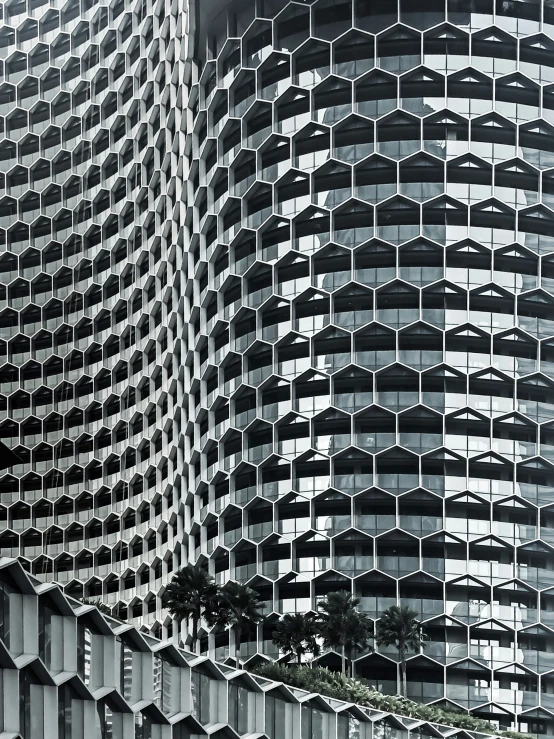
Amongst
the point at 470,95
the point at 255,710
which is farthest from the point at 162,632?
the point at 255,710

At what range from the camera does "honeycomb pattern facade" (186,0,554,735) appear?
75500 mm

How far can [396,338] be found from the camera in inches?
3056

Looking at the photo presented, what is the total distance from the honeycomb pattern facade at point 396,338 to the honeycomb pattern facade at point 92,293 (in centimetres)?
884

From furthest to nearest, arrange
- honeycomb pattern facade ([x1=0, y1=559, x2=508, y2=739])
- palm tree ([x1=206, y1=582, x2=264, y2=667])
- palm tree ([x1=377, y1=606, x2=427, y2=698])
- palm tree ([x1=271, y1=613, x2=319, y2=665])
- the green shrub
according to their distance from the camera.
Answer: palm tree ([x1=377, y1=606, x2=427, y2=698])
palm tree ([x1=271, y1=613, x2=319, y2=665])
palm tree ([x1=206, y1=582, x2=264, y2=667])
the green shrub
honeycomb pattern facade ([x1=0, y1=559, x2=508, y2=739])

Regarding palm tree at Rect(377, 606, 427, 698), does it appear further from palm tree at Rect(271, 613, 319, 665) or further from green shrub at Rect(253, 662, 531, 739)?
green shrub at Rect(253, 662, 531, 739)

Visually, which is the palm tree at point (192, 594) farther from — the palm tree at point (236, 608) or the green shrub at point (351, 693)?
the green shrub at point (351, 693)

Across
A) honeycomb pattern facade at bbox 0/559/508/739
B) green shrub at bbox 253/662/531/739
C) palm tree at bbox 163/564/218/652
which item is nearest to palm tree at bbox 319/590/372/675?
palm tree at bbox 163/564/218/652

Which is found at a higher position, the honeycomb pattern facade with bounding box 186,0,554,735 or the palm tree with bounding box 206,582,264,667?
the honeycomb pattern facade with bounding box 186,0,554,735

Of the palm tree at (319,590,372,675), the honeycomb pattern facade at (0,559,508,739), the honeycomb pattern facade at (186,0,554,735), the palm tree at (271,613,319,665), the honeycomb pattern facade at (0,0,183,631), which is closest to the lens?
the honeycomb pattern facade at (0,559,508,739)

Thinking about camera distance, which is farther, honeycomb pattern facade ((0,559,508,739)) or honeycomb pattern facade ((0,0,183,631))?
honeycomb pattern facade ((0,0,183,631))

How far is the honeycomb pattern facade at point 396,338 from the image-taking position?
75.5 meters

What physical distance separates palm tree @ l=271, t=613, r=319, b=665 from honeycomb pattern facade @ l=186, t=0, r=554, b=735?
18.0ft

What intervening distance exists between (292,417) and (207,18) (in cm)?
2840

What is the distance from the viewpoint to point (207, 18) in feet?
279
